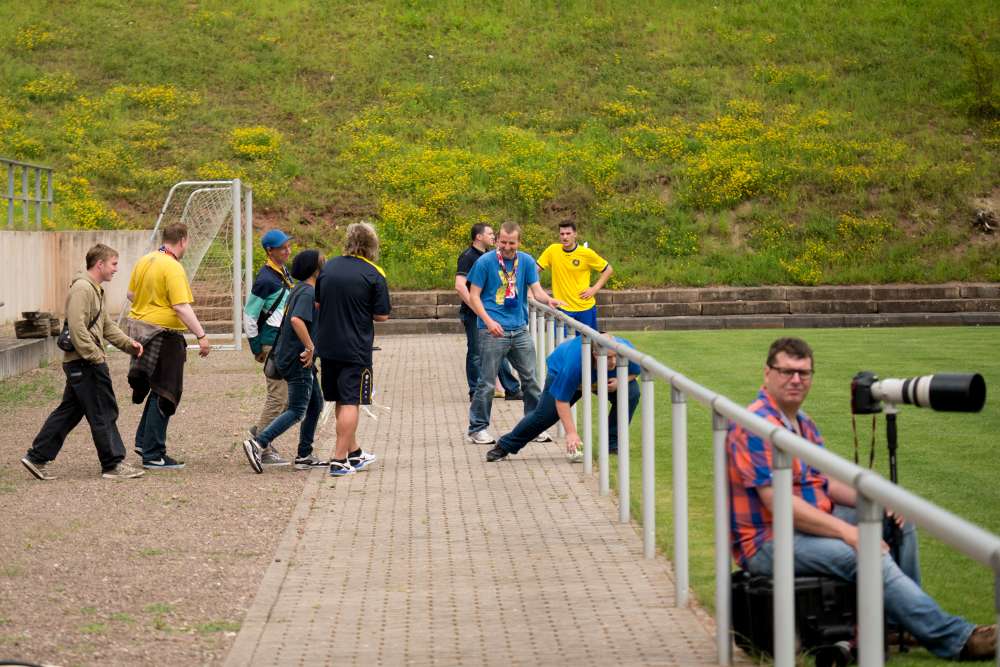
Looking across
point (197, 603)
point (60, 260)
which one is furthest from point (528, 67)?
point (197, 603)

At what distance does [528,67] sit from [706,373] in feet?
84.4

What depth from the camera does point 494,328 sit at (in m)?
9.44

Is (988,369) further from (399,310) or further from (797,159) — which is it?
(797,159)

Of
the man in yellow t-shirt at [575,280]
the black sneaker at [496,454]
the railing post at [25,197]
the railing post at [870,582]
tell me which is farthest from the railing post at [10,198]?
the railing post at [870,582]

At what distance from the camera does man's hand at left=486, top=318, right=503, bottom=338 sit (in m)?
9.43

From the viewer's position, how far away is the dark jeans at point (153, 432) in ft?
27.3

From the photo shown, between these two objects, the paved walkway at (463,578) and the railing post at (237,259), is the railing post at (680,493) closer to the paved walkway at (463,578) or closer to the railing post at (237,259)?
the paved walkway at (463,578)

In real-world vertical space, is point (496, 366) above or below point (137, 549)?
above

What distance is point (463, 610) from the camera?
4.85m

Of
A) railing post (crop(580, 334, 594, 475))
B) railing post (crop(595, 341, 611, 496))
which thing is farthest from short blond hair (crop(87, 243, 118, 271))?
railing post (crop(595, 341, 611, 496))

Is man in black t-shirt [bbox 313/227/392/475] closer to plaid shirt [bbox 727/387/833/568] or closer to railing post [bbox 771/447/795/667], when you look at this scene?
plaid shirt [bbox 727/387/833/568]

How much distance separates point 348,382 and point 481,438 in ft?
6.30

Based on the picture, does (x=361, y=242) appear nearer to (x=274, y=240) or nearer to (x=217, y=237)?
(x=274, y=240)

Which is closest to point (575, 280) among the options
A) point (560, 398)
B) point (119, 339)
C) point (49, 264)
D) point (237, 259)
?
point (560, 398)
